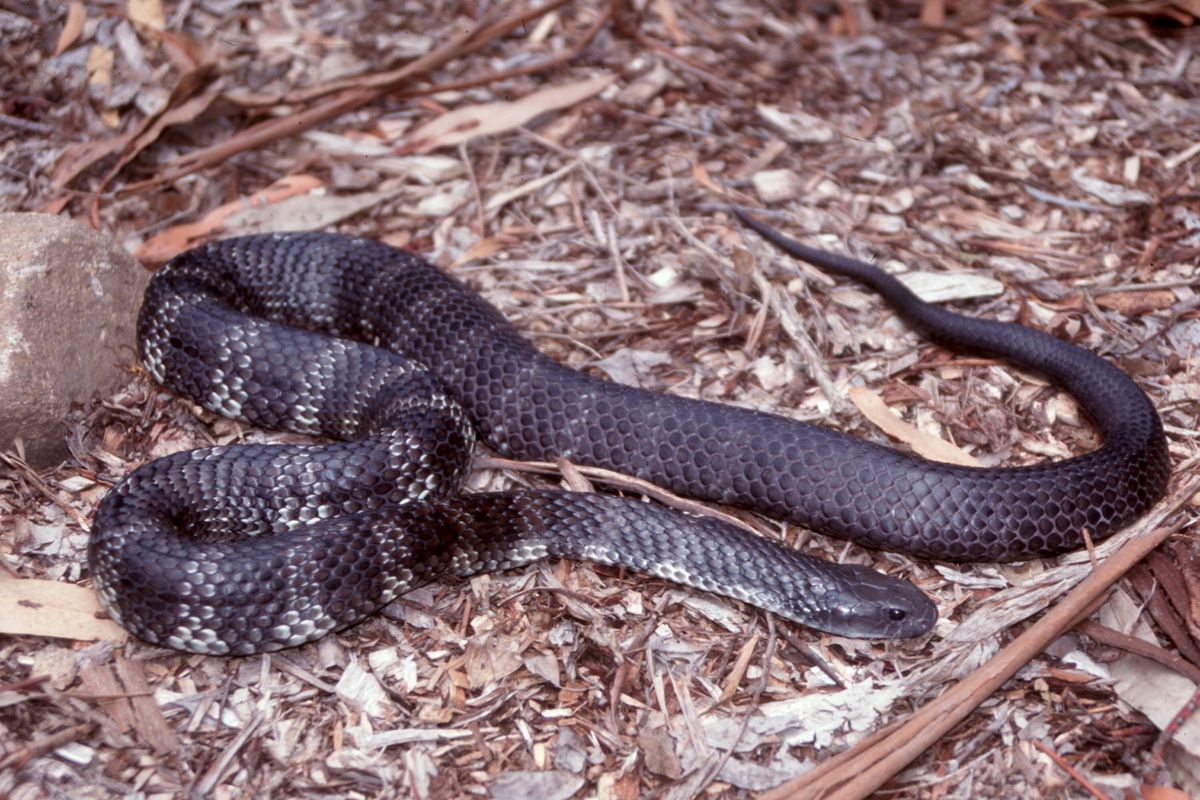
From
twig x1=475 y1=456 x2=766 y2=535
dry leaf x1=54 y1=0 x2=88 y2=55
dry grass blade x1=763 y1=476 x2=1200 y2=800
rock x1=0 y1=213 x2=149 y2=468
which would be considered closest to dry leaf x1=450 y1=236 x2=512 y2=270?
twig x1=475 y1=456 x2=766 y2=535

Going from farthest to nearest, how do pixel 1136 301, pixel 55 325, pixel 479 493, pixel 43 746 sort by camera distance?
pixel 1136 301, pixel 55 325, pixel 479 493, pixel 43 746

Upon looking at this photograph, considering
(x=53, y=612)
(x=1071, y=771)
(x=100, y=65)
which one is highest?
(x=100, y=65)

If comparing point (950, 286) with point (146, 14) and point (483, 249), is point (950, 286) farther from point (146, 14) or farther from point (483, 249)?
point (146, 14)

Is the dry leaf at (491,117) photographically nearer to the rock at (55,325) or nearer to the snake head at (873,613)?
the rock at (55,325)

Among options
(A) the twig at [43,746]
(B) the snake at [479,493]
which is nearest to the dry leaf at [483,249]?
(B) the snake at [479,493]

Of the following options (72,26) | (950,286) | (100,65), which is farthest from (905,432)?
(72,26)

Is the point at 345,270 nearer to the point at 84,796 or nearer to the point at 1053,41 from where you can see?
the point at 84,796

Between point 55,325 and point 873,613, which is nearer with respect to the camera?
point 873,613

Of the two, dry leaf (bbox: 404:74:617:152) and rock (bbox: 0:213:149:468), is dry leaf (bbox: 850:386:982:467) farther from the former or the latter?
rock (bbox: 0:213:149:468)
